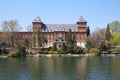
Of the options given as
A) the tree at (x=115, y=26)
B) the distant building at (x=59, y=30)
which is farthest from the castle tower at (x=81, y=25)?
the tree at (x=115, y=26)

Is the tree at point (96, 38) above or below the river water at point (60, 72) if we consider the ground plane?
above

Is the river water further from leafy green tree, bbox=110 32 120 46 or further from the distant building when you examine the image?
the distant building

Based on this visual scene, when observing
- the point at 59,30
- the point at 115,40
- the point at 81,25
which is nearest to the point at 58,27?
the point at 59,30

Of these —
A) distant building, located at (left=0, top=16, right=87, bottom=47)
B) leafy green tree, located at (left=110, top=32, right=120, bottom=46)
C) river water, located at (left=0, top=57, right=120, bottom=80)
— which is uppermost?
distant building, located at (left=0, top=16, right=87, bottom=47)

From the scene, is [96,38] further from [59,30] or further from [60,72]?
[60,72]

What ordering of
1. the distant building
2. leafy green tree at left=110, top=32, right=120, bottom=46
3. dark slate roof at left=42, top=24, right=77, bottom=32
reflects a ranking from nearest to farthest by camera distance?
leafy green tree at left=110, top=32, right=120, bottom=46
the distant building
dark slate roof at left=42, top=24, right=77, bottom=32

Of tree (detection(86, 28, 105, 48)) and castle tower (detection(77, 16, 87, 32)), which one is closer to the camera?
tree (detection(86, 28, 105, 48))

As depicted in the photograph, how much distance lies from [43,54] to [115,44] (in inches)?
1353

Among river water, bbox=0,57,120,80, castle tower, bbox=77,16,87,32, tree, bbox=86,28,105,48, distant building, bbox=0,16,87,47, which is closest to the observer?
river water, bbox=0,57,120,80

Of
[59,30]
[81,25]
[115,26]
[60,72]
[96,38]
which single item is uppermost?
[81,25]

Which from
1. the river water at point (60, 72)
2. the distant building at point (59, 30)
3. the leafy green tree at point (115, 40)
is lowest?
the river water at point (60, 72)

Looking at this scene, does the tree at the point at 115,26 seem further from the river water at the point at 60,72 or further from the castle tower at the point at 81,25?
the river water at the point at 60,72

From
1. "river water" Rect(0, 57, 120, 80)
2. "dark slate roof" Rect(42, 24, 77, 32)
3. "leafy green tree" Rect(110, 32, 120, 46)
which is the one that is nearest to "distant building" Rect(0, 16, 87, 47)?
"dark slate roof" Rect(42, 24, 77, 32)

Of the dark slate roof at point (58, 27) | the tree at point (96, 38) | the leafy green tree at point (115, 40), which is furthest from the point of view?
the dark slate roof at point (58, 27)
